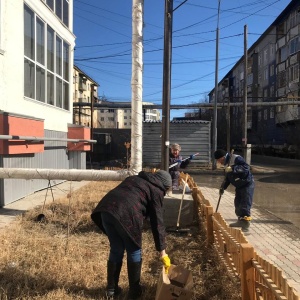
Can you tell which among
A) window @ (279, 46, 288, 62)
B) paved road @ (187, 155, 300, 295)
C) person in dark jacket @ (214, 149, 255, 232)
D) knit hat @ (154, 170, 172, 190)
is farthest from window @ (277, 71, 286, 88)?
knit hat @ (154, 170, 172, 190)

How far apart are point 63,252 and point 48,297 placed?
4.34 ft

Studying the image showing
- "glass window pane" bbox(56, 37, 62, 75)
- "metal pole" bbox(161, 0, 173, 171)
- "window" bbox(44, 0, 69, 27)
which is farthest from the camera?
"glass window pane" bbox(56, 37, 62, 75)

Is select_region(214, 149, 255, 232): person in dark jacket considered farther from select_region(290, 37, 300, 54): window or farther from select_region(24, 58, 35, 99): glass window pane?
select_region(290, 37, 300, 54): window

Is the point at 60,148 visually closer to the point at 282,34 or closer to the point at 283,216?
the point at 283,216

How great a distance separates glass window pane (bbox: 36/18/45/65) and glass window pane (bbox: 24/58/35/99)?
0.54m

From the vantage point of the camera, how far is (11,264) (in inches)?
164

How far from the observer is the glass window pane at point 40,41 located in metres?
10.3

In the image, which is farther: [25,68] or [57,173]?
[25,68]

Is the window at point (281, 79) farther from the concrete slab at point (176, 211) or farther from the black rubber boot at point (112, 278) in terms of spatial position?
the black rubber boot at point (112, 278)

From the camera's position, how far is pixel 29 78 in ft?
32.2

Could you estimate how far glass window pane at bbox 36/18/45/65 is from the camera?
33.9 feet

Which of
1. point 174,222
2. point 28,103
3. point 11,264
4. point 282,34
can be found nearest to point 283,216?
point 174,222

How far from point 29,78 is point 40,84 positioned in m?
0.85

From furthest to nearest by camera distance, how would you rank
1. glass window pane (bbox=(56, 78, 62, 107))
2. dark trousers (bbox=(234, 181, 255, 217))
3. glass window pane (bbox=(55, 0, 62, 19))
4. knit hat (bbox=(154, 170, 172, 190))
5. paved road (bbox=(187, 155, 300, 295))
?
glass window pane (bbox=(56, 78, 62, 107)) → glass window pane (bbox=(55, 0, 62, 19)) → dark trousers (bbox=(234, 181, 255, 217)) → paved road (bbox=(187, 155, 300, 295)) → knit hat (bbox=(154, 170, 172, 190))
